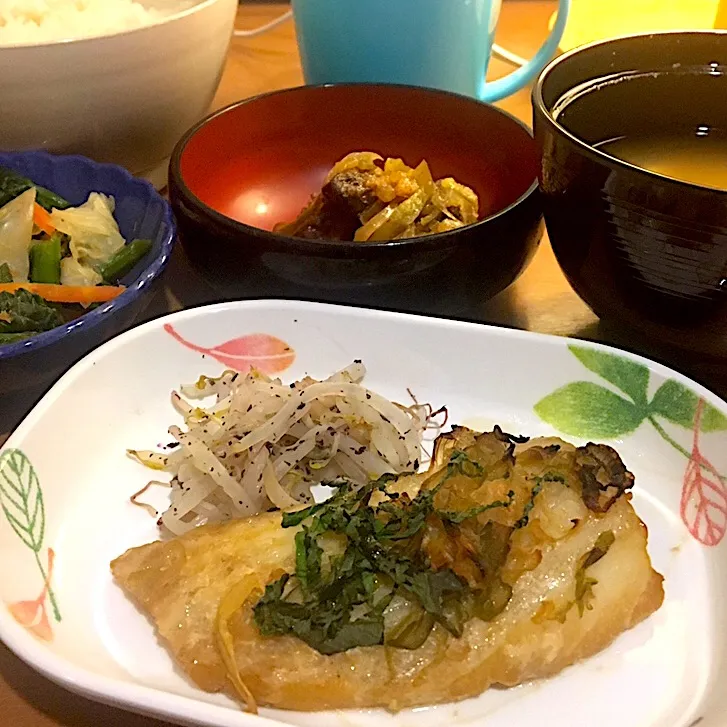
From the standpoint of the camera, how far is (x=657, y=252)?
113 centimetres

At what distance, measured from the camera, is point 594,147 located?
1.32 metres

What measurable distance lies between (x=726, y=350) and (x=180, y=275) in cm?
97

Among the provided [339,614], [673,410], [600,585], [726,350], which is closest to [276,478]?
[339,614]

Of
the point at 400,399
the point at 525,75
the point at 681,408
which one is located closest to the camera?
the point at 681,408

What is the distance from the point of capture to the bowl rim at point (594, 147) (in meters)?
1.06

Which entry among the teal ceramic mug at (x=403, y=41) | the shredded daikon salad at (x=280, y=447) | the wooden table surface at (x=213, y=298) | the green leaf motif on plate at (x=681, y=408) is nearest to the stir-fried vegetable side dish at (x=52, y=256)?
the wooden table surface at (x=213, y=298)

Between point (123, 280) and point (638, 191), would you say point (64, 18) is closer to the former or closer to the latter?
point (123, 280)

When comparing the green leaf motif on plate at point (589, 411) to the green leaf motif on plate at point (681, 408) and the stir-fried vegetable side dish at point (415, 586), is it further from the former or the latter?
the stir-fried vegetable side dish at point (415, 586)

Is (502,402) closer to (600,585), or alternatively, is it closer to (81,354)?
(600,585)

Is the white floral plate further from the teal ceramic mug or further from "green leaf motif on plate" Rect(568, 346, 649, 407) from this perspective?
the teal ceramic mug

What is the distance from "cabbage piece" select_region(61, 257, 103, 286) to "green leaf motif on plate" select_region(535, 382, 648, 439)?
2.54ft

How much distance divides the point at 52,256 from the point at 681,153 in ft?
3.51

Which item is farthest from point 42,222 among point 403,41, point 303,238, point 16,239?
point 403,41

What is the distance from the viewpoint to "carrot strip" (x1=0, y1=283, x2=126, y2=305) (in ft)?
4.45
